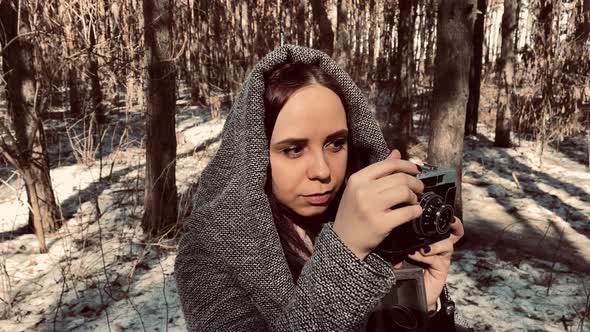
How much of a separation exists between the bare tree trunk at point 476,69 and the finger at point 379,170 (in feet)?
28.1

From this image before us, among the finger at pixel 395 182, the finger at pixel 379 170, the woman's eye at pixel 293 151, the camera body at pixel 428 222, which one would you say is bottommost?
the camera body at pixel 428 222

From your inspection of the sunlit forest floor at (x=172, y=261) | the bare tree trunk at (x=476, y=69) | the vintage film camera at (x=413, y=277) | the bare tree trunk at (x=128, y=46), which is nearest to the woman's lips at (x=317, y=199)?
the vintage film camera at (x=413, y=277)

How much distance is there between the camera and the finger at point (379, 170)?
98cm

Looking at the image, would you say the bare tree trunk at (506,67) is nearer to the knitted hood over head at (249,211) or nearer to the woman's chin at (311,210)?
the knitted hood over head at (249,211)

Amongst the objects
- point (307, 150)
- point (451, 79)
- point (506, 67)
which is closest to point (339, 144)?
point (307, 150)

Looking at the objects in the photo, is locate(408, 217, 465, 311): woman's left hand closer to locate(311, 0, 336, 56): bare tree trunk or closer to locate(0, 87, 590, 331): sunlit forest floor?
locate(0, 87, 590, 331): sunlit forest floor

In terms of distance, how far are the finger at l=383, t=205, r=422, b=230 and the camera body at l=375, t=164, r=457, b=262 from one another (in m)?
0.06

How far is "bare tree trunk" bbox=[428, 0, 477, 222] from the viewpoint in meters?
3.88

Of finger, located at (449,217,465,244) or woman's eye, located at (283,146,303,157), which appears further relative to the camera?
finger, located at (449,217,465,244)

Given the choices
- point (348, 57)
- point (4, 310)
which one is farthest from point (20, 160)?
point (348, 57)

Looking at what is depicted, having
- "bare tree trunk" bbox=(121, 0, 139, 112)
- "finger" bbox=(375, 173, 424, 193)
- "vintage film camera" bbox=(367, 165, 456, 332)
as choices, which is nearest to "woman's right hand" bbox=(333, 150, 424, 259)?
"finger" bbox=(375, 173, 424, 193)

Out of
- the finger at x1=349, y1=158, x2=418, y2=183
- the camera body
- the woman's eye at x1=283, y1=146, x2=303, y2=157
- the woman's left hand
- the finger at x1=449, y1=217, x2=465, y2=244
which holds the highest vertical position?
the woman's eye at x1=283, y1=146, x2=303, y2=157

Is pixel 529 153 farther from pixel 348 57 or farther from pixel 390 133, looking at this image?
pixel 348 57

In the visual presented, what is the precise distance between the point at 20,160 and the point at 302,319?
4320mm
